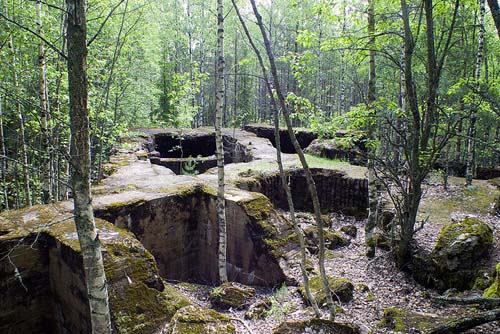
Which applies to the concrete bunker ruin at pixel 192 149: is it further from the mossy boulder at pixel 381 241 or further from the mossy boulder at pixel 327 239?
the mossy boulder at pixel 381 241

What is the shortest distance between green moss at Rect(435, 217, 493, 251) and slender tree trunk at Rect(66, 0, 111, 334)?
Result: 5537 mm

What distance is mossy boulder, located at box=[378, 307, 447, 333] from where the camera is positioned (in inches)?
160

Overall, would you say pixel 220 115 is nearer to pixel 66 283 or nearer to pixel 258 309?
pixel 258 309

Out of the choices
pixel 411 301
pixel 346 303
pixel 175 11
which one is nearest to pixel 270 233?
pixel 346 303

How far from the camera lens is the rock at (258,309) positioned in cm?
549

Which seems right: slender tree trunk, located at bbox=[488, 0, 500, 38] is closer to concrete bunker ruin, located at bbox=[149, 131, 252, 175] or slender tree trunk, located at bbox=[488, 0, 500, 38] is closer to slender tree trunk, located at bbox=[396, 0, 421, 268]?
slender tree trunk, located at bbox=[396, 0, 421, 268]

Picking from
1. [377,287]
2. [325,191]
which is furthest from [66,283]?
[325,191]

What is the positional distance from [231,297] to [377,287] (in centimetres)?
262

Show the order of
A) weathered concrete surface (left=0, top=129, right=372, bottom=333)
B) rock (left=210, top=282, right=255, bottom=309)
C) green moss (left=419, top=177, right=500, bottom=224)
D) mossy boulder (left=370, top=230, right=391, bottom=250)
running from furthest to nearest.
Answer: green moss (left=419, top=177, right=500, bottom=224) → mossy boulder (left=370, top=230, right=391, bottom=250) → rock (left=210, top=282, right=255, bottom=309) → weathered concrete surface (left=0, top=129, right=372, bottom=333)

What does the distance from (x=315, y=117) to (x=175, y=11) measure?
21353mm

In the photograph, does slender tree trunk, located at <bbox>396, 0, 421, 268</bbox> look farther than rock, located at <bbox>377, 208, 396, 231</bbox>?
No

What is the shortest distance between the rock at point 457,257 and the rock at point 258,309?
2.79 metres

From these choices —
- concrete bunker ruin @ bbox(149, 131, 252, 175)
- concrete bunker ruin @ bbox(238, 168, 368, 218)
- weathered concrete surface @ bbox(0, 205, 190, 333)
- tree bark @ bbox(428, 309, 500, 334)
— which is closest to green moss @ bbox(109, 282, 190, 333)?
weathered concrete surface @ bbox(0, 205, 190, 333)

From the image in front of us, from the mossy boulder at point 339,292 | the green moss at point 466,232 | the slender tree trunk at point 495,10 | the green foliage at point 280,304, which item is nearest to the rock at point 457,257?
the green moss at point 466,232
